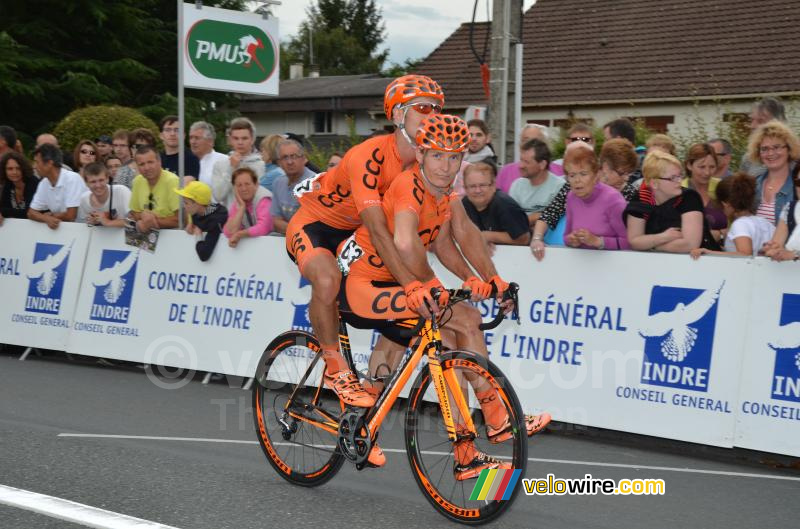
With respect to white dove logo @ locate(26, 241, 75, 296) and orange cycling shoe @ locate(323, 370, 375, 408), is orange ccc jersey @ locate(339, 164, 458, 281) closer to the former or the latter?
orange cycling shoe @ locate(323, 370, 375, 408)

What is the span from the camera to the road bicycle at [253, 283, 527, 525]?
5.04 meters

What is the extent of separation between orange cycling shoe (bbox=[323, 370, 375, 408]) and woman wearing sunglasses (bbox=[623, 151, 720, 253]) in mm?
3137

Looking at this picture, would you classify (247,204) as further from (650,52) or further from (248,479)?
(650,52)

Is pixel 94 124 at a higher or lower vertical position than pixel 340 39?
lower

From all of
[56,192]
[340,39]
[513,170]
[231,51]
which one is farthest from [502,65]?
[340,39]

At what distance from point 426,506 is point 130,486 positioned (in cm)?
163

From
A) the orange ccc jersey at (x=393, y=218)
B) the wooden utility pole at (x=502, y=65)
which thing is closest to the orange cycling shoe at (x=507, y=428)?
the orange ccc jersey at (x=393, y=218)

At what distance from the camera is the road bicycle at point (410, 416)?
5.04m

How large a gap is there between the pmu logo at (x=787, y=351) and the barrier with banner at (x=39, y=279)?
7.20m

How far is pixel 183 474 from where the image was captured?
626 centimetres

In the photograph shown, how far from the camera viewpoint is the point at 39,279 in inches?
457

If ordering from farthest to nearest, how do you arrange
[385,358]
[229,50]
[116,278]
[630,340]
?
[229,50] → [116,278] → [630,340] → [385,358]

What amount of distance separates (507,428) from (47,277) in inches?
310

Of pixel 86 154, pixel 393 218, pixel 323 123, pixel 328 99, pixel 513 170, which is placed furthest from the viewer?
pixel 323 123
